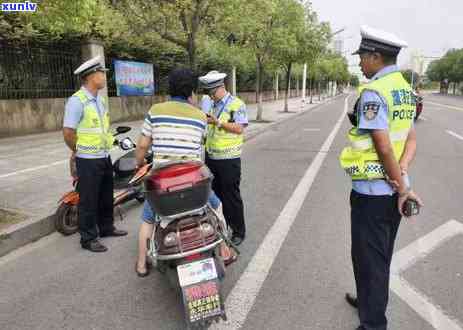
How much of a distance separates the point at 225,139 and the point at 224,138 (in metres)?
0.01

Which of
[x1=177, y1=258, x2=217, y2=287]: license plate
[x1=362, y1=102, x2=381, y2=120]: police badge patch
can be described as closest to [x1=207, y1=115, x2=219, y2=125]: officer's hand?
[x1=177, y1=258, x2=217, y2=287]: license plate

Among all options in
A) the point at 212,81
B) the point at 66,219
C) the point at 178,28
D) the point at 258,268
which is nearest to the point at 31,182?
the point at 66,219

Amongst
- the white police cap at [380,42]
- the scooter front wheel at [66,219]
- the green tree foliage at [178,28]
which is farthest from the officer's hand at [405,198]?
the green tree foliage at [178,28]

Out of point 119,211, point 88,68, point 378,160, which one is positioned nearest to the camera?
point 378,160

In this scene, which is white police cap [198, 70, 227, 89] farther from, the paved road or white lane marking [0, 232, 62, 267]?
white lane marking [0, 232, 62, 267]

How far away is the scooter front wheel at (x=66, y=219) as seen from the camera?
4.58 meters

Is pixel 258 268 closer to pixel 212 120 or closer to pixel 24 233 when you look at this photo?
pixel 212 120

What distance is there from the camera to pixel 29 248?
14.2 ft

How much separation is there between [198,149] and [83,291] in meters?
1.57

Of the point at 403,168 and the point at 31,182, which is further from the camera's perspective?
the point at 31,182

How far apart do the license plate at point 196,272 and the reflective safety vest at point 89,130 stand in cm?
192

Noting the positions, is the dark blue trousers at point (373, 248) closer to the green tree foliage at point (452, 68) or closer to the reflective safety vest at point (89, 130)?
the reflective safety vest at point (89, 130)

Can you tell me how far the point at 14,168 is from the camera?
24.0ft

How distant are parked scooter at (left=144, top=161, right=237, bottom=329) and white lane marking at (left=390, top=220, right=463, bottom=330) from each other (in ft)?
5.11
